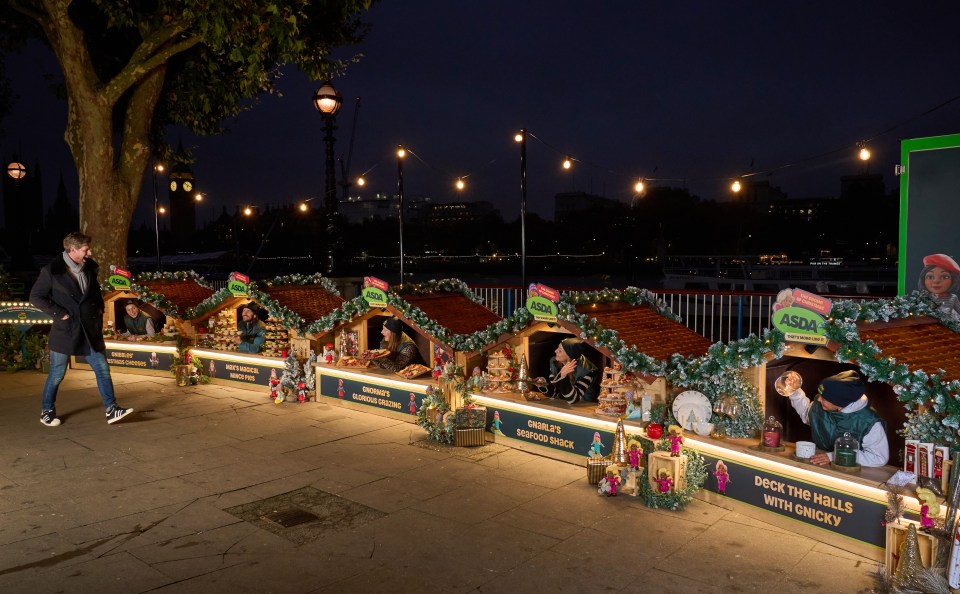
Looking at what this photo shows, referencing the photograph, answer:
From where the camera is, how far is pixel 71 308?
27.4 feet

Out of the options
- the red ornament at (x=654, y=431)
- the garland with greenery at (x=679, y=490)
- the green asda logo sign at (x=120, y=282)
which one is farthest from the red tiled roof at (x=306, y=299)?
the garland with greenery at (x=679, y=490)

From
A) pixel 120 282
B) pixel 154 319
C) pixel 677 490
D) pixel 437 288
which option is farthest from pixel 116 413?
pixel 677 490

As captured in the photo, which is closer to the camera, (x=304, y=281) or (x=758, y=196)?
(x=304, y=281)

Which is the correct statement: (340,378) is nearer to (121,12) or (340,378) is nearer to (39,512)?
(39,512)

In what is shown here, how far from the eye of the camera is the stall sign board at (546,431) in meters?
7.05

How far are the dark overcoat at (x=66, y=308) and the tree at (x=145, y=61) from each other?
5.22m

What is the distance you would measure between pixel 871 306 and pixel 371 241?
265 feet

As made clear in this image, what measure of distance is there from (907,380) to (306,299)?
9.54 meters

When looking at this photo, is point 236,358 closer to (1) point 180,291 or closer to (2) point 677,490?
(1) point 180,291

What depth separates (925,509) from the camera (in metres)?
Result: 4.38

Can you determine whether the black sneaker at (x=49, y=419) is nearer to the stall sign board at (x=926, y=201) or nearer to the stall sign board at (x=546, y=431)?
the stall sign board at (x=546, y=431)

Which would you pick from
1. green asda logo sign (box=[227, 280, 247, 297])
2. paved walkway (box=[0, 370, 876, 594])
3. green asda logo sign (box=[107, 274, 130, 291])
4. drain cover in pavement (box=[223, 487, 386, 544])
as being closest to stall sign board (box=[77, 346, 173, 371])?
green asda logo sign (box=[107, 274, 130, 291])

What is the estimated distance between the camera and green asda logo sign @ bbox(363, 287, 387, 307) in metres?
9.54

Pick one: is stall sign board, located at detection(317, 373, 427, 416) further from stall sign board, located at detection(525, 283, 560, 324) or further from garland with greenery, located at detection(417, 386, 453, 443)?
stall sign board, located at detection(525, 283, 560, 324)
